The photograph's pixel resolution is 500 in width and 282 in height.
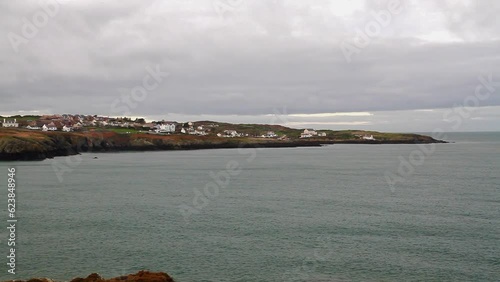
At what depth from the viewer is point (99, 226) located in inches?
1454

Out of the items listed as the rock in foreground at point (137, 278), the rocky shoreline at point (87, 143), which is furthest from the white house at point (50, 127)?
the rock in foreground at point (137, 278)

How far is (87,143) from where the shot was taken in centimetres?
14262

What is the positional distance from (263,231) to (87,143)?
393 feet

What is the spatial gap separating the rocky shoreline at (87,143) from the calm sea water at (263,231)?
3987 cm

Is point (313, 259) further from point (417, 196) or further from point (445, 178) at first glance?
point (445, 178)

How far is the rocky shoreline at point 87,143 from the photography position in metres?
101

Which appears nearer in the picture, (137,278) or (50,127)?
(137,278)

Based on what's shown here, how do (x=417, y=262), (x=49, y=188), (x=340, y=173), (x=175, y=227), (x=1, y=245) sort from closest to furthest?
1. (x=417, y=262)
2. (x=1, y=245)
3. (x=175, y=227)
4. (x=49, y=188)
5. (x=340, y=173)

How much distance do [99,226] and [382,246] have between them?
22.3 metres

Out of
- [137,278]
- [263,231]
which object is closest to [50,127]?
[263,231]

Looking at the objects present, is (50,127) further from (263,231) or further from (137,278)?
(137,278)

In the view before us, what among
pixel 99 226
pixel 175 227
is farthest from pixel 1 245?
pixel 175 227

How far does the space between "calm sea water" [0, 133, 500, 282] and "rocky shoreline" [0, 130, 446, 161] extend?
131ft

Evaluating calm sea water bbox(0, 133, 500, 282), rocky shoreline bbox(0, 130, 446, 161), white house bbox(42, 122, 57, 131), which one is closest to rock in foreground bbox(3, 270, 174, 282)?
calm sea water bbox(0, 133, 500, 282)
